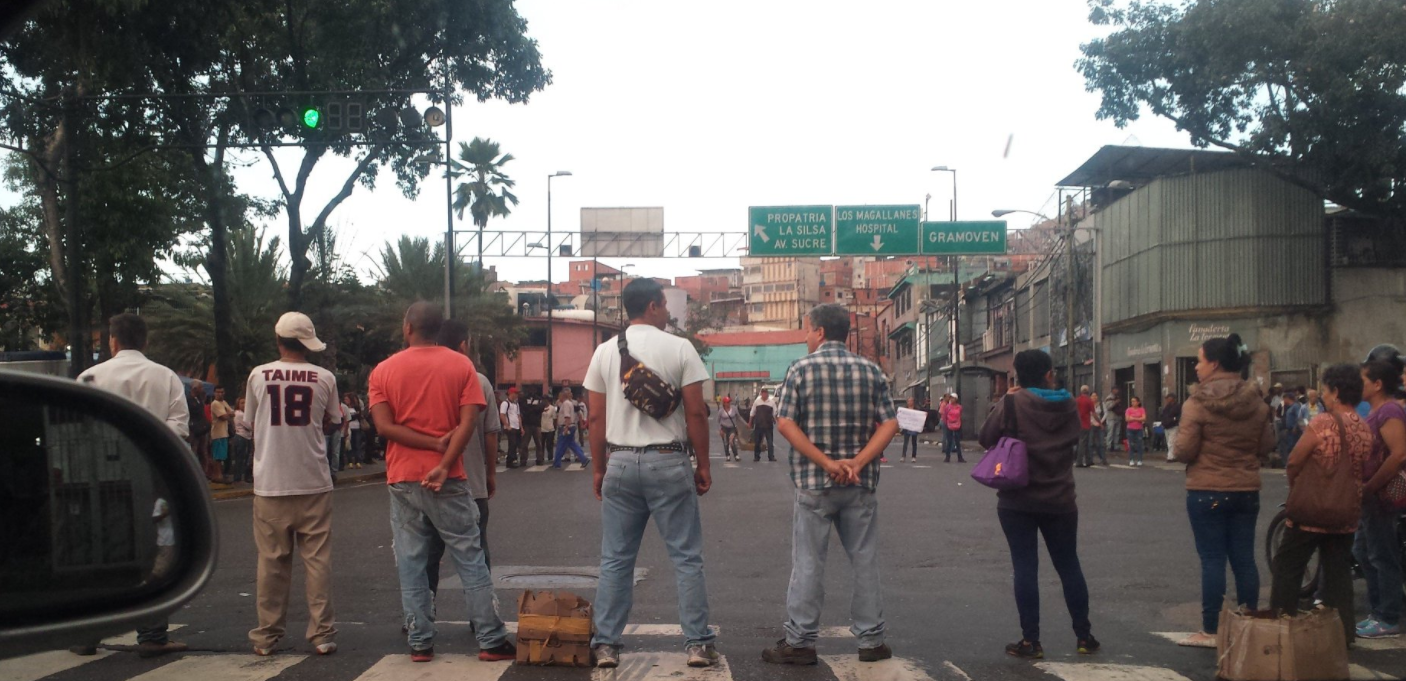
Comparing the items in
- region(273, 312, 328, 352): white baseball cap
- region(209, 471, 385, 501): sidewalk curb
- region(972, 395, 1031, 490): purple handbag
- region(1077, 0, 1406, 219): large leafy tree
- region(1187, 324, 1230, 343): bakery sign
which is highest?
region(1077, 0, 1406, 219): large leafy tree

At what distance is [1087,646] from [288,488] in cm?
424

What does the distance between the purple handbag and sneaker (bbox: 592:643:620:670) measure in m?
2.04

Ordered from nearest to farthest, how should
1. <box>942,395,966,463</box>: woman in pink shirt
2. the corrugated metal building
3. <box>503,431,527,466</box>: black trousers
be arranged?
<box>503,431,527,466</box>: black trousers < <box>942,395,966,463</box>: woman in pink shirt < the corrugated metal building

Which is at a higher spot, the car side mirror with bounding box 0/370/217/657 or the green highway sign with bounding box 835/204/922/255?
the green highway sign with bounding box 835/204/922/255

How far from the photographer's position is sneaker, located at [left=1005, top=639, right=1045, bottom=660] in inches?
250

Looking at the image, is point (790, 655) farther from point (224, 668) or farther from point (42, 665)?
point (42, 665)

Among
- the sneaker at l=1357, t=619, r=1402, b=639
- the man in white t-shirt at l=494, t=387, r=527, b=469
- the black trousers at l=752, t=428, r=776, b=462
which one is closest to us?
the sneaker at l=1357, t=619, r=1402, b=639

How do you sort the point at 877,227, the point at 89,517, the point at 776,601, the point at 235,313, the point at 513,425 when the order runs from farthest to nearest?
the point at 235,313, the point at 877,227, the point at 513,425, the point at 776,601, the point at 89,517

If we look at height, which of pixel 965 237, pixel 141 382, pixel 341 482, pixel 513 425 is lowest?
pixel 341 482

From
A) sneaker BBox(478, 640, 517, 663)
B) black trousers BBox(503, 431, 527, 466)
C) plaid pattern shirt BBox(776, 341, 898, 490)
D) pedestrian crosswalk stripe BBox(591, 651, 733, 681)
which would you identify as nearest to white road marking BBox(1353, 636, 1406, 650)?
plaid pattern shirt BBox(776, 341, 898, 490)

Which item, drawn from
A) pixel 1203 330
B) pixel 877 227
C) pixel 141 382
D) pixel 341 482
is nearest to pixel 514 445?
pixel 341 482

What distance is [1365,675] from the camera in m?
5.99

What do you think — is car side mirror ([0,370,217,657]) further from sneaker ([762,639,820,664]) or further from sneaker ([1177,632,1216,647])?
sneaker ([1177,632,1216,647])

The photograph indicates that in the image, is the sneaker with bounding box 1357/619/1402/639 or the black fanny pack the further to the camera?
the sneaker with bounding box 1357/619/1402/639
